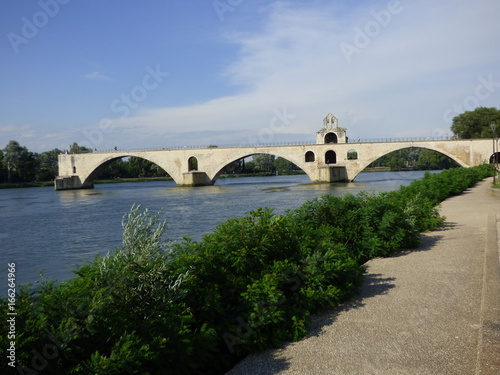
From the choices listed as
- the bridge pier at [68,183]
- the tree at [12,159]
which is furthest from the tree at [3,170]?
the bridge pier at [68,183]

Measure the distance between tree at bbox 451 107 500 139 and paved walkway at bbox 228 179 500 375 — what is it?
69945 millimetres

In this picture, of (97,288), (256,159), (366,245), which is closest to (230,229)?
(97,288)

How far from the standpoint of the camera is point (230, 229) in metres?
5.83

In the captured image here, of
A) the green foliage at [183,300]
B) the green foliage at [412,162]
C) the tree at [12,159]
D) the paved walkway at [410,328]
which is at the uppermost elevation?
the tree at [12,159]

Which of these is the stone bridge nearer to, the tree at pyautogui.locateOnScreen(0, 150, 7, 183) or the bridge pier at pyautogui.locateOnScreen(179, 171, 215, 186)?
the bridge pier at pyautogui.locateOnScreen(179, 171, 215, 186)

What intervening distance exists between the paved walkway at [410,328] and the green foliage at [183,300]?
0.28 m

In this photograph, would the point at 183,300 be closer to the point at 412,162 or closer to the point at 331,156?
the point at 331,156

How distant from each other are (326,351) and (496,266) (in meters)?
3.87

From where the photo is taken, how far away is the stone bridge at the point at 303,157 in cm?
5244

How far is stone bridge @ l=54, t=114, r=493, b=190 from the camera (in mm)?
52438

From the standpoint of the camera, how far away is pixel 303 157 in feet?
194

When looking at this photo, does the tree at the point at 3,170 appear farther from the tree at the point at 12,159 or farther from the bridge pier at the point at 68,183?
the bridge pier at the point at 68,183

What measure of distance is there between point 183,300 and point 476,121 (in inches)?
3055

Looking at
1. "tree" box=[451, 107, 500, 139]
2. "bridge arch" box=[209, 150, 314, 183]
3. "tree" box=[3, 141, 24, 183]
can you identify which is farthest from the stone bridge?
"tree" box=[451, 107, 500, 139]
